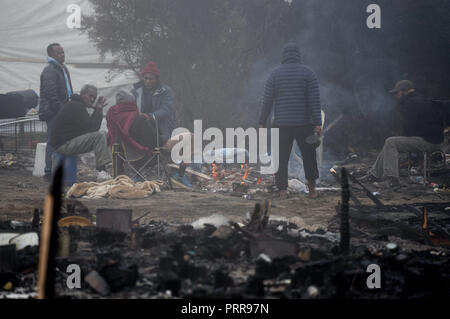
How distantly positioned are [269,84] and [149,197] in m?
2.52

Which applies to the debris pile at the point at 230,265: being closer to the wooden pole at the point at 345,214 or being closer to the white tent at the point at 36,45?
the wooden pole at the point at 345,214

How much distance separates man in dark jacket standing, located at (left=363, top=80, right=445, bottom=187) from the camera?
8.14 meters

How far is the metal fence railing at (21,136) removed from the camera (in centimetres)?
1209

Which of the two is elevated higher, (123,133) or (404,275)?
(123,133)

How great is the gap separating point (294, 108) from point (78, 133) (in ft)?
11.6

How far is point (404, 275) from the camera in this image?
350 cm

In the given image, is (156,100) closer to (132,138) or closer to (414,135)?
(132,138)

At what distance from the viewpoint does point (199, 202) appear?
6.80 m

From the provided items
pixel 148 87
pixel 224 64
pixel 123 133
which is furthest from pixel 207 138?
pixel 123 133

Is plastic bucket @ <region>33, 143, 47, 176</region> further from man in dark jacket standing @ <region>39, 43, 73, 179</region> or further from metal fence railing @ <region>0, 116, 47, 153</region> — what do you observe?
metal fence railing @ <region>0, 116, 47, 153</region>

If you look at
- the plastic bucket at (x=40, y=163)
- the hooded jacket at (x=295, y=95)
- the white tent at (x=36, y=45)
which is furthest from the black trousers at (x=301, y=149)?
the white tent at (x=36, y=45)

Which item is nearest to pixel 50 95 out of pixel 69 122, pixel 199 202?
pixel 69 122
